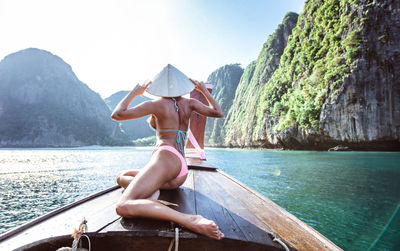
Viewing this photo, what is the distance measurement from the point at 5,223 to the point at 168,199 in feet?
17.6

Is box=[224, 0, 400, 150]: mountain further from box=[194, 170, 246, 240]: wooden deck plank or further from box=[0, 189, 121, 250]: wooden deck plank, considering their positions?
box=[0, 189, 121, 250]: wooden deck plank

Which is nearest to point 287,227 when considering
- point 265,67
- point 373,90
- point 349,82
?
point 349,82

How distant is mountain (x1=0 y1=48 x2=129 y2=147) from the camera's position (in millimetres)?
70438

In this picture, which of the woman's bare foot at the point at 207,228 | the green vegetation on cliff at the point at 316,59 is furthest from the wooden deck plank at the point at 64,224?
the green vegetation on cliff at the point at 316,59

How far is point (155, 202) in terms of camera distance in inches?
48.2

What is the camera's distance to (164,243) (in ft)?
3.44

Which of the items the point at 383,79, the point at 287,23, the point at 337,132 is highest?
the point at 287,23

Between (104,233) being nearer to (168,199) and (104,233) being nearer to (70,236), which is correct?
(70,236)

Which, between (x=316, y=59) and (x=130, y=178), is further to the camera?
(x=316, y=59)

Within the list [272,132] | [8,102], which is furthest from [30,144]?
[272,132]

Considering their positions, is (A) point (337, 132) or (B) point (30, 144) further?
(B) point (30, 144)

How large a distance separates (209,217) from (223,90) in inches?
4488

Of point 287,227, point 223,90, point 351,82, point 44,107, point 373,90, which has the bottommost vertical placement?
point 287,227

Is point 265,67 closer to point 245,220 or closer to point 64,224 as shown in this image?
point 245,220
